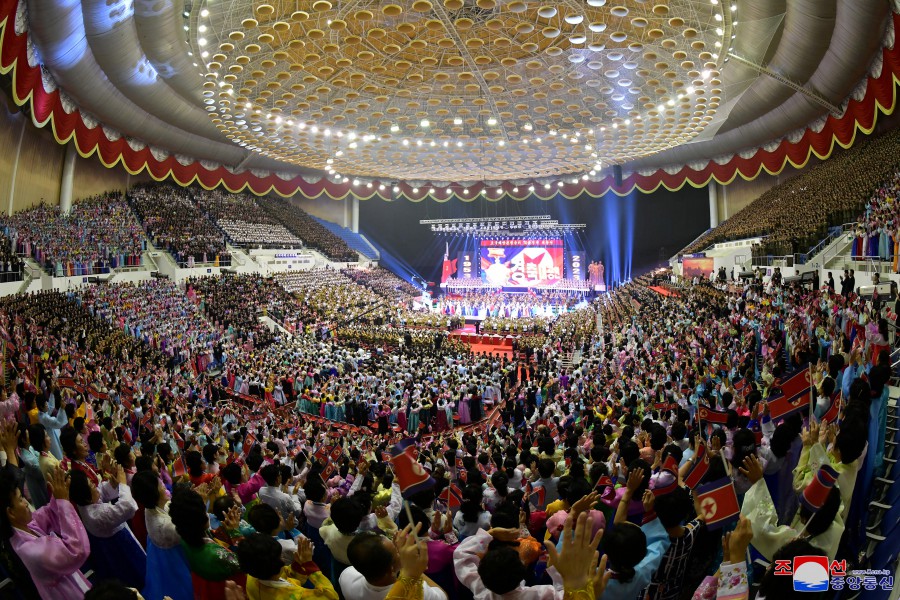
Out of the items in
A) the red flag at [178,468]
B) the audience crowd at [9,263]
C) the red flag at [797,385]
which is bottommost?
the red flag at [178,468]

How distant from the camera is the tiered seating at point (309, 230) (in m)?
34.0

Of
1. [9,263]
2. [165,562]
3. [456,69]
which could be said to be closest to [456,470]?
[165,562]

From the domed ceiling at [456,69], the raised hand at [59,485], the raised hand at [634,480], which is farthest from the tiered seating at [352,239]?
the raised hand at [634,480]

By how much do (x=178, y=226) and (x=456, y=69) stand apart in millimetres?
20046

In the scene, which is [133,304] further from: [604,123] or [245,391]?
[604,123]

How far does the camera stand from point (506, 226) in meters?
34.0

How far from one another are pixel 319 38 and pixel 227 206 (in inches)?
991

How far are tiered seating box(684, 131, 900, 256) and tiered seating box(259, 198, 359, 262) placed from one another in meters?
19.8

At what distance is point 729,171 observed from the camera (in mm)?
27234

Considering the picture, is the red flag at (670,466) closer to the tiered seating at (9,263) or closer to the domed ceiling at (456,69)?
the domed ceiling at (456,69)

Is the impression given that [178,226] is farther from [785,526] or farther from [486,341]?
[785,526]

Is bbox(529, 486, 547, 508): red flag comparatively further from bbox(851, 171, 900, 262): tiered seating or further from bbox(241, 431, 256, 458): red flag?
bbox(851, 171, 900, 262): tiered seating

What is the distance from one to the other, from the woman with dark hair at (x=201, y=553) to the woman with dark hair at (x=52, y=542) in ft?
Result: 1.50

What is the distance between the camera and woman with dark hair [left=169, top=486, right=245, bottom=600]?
250cm
